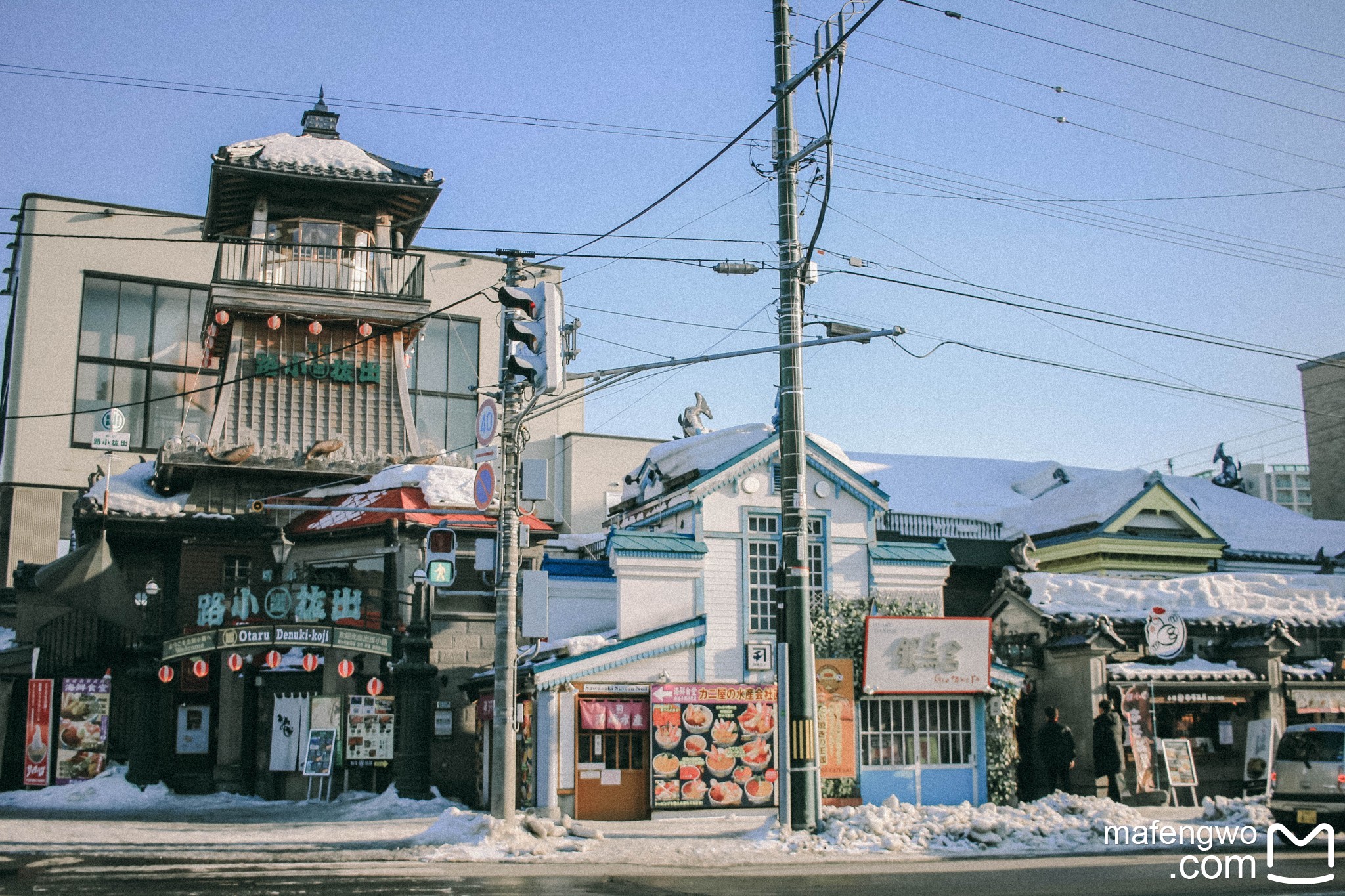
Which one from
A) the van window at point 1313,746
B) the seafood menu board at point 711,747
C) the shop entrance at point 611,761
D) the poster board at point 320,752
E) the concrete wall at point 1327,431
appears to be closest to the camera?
the van window at point 1313,746

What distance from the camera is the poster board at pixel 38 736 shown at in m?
27.8

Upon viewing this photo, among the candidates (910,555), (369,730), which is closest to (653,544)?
(910,555)

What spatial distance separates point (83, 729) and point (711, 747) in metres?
15.4

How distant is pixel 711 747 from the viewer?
22953 mm

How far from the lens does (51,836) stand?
19.4m

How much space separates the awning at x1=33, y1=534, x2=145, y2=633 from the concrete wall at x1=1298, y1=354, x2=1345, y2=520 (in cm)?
3913

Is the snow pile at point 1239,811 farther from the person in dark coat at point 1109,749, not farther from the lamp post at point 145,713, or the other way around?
the lamp post at point 145,713

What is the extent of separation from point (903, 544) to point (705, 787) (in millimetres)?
6736

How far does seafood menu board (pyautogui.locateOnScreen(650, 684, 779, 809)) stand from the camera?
22.6m

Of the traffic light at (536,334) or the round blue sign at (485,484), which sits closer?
the traffic light at (536,334)

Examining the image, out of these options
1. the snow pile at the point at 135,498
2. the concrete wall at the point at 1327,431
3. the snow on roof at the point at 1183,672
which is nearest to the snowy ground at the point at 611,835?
the snow on roof at the point at 1183,672

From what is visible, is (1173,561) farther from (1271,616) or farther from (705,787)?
(705,787)

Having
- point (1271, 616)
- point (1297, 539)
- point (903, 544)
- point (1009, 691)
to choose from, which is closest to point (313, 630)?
point (903, 544)

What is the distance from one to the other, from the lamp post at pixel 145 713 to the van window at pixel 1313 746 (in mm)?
22755
